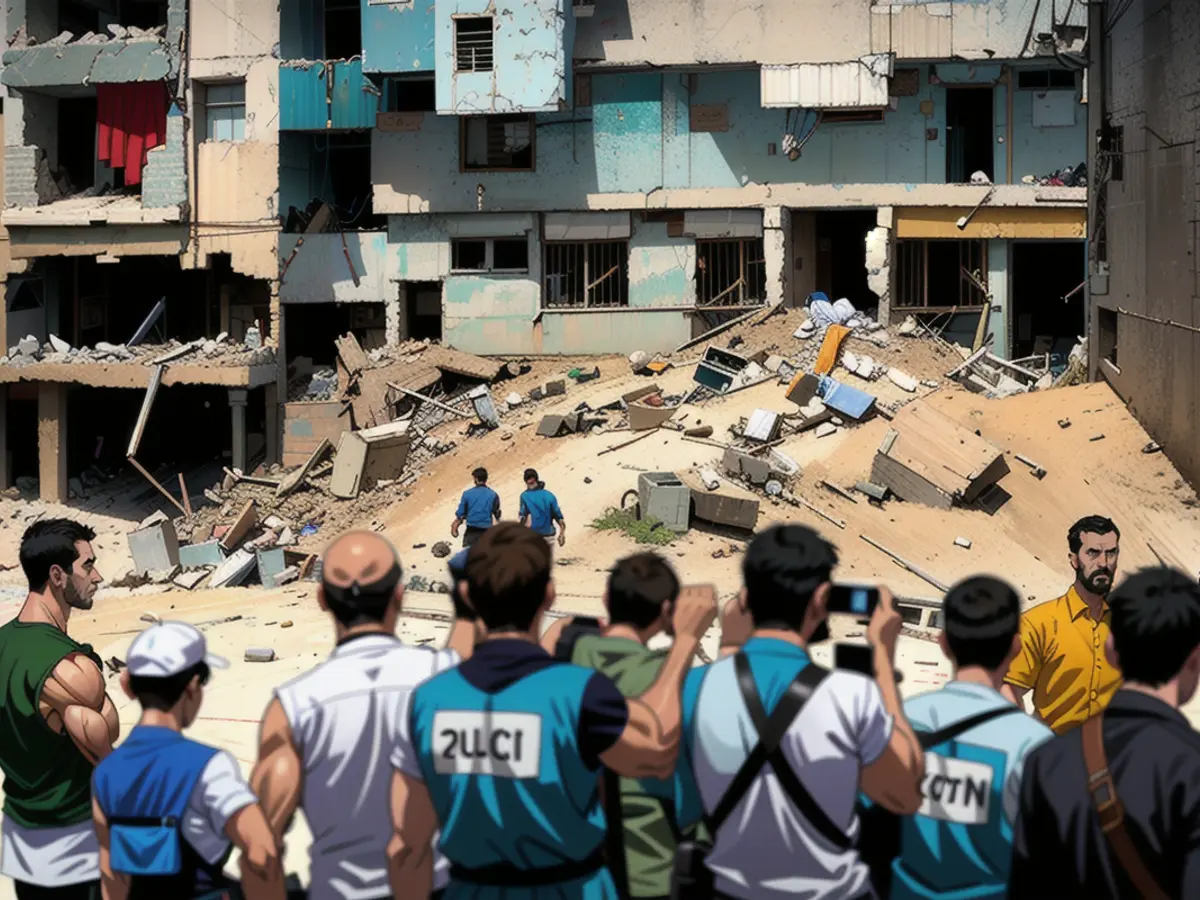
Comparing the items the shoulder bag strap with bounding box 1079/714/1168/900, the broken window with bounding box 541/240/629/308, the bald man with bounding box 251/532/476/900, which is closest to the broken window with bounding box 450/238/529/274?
the broken window with bounding box 541/240/629/308

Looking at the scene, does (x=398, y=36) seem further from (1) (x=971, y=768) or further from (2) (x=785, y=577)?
(1) (x=971, y=768)

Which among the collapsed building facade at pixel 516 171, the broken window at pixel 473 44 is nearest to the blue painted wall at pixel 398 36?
the collapsed building facade at pixel 516 171

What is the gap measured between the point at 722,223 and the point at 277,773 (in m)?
26.6

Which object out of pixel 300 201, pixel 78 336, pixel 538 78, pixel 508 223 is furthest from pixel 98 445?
pixel 538 78

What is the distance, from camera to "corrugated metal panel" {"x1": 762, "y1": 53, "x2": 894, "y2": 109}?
29312 mm

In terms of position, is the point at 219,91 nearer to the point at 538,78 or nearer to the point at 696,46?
the point at 538,78

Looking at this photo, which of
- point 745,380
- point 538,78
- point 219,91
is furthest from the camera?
point 219,91

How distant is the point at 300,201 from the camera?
3173cm

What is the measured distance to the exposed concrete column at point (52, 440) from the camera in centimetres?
2956

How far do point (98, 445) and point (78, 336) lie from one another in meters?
2.43

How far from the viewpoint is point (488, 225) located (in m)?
31.4

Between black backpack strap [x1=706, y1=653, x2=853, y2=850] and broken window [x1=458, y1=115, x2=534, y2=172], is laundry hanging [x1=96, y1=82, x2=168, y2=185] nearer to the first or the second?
broken window [x1=458, y1=115, x2=534, y2=172]

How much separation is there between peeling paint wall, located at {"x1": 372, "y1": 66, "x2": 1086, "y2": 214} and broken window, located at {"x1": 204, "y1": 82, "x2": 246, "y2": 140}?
2.56 meters

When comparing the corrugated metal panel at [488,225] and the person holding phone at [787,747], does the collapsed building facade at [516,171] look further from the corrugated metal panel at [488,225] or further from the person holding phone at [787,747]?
the person holding phone at [787,747]
